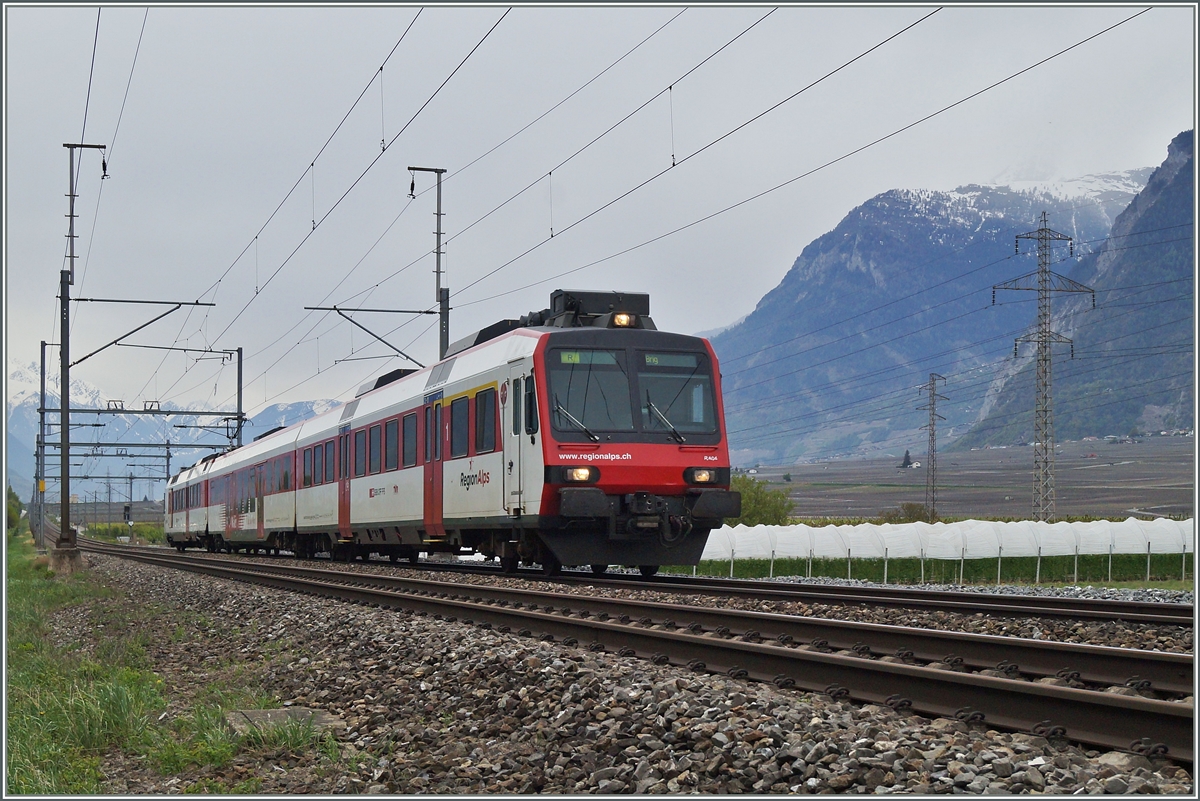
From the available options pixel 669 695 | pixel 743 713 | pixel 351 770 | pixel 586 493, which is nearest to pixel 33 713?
pixel 351 770

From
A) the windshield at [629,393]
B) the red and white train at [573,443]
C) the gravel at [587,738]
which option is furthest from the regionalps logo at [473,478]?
the gravel at [587,738]

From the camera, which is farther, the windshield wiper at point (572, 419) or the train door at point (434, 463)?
the train door at point (434, 463)

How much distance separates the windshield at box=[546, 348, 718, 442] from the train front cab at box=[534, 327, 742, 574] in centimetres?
1

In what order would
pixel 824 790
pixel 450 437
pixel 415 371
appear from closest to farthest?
pixel 824 790
pixel 450 437
pixel 415 371

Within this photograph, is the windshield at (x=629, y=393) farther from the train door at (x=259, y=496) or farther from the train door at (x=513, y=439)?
the train door at (x=259, y=496)

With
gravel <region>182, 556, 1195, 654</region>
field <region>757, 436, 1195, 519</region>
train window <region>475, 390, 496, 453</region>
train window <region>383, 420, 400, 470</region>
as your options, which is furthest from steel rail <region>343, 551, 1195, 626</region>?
field <region>757, 436, 1195, 519</region>

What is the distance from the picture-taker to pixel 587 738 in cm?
722

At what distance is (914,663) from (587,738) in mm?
2979

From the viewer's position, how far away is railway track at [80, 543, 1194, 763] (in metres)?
6.34

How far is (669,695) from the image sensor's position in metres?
7.67

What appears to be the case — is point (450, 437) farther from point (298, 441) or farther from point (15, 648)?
point (298, 441)

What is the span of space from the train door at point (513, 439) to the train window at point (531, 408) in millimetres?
190

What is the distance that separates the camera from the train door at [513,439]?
57.5 ft

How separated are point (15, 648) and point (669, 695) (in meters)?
10.1
